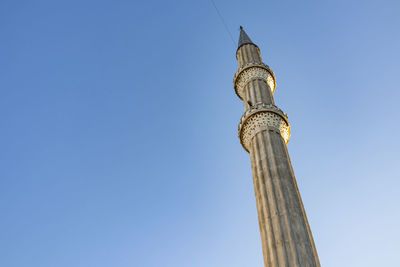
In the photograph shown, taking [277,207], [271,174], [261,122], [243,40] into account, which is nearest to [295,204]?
[277,207]

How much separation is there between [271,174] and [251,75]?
21.1 ft

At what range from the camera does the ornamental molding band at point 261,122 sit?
1506cm

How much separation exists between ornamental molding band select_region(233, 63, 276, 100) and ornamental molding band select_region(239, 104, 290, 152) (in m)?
2.55

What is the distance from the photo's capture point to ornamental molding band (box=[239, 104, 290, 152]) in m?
15.1

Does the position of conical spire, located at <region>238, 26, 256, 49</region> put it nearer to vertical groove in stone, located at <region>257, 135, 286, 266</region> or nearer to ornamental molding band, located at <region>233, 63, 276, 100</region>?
ornamental molding band, located at <region>233, 63, 276, 100</region>

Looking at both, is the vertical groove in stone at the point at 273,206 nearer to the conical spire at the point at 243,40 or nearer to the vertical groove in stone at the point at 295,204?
the vertical groove in stone at the point at 295,204

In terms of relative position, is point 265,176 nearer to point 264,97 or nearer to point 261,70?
point 264,97

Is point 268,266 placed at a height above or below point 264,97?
below

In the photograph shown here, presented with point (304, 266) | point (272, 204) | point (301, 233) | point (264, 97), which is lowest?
point (304, 266)

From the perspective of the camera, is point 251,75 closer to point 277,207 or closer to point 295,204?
point 295,204

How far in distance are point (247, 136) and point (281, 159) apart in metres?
2.08

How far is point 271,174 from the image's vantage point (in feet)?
42.7

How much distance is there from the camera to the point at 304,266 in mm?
10453

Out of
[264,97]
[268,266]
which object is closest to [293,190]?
[268,266]
